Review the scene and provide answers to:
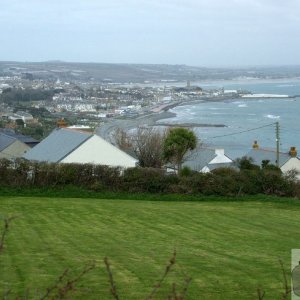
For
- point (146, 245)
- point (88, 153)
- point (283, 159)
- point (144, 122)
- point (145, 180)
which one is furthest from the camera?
point (144, 122)

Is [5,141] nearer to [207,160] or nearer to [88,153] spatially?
[88,153]

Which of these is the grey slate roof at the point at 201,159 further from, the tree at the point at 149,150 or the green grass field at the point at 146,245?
the green grass field at the point at 146,245

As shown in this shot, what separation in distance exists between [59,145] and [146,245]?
1760cm

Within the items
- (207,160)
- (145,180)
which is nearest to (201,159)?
(207,160)

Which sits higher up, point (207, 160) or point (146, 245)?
point (146, 245)

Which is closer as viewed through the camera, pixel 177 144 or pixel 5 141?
pixel 177 144

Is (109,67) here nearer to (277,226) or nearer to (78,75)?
(78,75)

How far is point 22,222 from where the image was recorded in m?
12.9

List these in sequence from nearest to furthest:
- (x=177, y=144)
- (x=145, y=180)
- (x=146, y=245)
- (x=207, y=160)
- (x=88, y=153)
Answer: (x=146, y=245) → (x=145, y=180) → (x=88, y=153) → (x=177, y=144) → (x=207, y=160)

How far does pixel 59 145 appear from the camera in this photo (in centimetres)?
2738

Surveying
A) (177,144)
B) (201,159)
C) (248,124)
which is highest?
(177,144)

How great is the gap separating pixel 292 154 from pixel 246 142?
23.3m

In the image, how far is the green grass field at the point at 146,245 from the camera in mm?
7211

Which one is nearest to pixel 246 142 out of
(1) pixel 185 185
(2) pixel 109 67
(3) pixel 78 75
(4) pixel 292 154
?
(4) pixel 292 154
